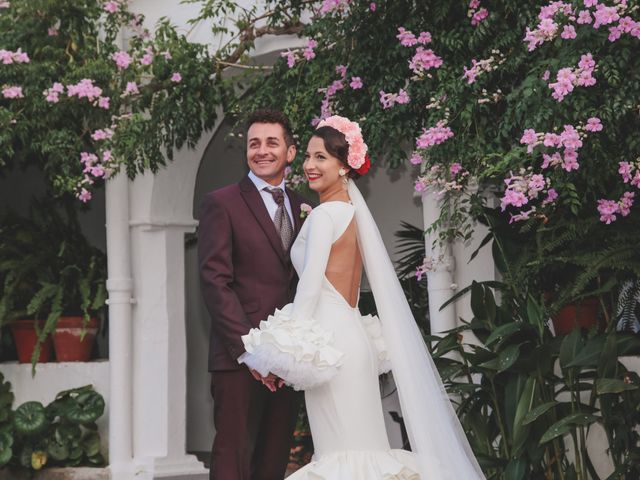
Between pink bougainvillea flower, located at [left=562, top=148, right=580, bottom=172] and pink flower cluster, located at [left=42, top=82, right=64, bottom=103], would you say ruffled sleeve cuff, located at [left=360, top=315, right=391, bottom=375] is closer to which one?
pink bougainvillea flower, located at [left=562, top=148, right=580, bottom=172]

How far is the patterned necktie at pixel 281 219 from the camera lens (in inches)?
212

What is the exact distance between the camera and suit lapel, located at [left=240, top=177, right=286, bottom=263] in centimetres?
531

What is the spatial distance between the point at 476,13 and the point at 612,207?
1247 millimetres

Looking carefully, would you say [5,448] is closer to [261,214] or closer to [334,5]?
[334,5]

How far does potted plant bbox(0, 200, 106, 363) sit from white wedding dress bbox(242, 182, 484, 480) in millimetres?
4414

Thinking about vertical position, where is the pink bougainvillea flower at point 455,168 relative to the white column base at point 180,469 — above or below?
above

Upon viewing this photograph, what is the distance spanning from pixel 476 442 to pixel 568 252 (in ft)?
3.67

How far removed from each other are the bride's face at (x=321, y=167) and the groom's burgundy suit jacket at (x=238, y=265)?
447 millimetres

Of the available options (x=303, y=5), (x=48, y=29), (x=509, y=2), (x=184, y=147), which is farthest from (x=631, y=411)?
(x=48, y=29)

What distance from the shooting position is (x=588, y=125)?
18.2ft

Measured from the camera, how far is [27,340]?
30.9 ft

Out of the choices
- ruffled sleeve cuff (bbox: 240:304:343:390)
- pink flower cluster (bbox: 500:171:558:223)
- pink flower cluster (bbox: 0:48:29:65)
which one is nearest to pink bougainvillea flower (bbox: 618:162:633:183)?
pink flower cluster (bbox: 500:171:558:223)

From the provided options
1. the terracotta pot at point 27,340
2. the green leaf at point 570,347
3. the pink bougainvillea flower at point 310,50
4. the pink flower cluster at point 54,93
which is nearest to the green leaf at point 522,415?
the green leaf at point 570,347

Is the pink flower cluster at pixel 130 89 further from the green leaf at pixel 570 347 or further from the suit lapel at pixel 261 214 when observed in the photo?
the green leaf at pixel 570 347
